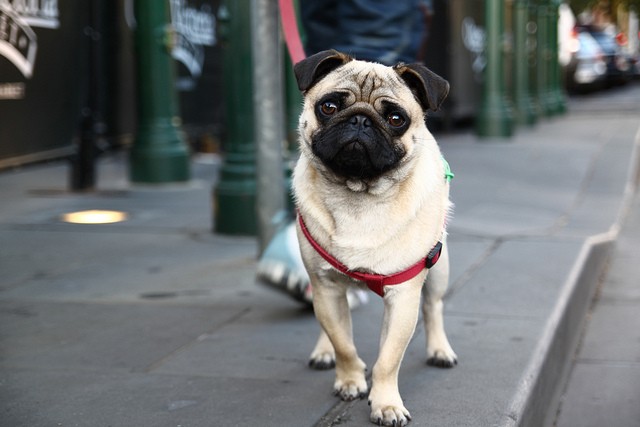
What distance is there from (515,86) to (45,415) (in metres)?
14.9

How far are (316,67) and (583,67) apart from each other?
28.7 meters

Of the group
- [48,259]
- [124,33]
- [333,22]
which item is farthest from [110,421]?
[124,33]

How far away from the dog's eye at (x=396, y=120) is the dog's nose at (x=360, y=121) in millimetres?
79

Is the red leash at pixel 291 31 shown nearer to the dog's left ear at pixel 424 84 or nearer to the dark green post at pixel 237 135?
the dog's left ear at pixel 424 84

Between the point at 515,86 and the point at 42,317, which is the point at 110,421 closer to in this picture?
the point at 42,317

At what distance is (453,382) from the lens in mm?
3586

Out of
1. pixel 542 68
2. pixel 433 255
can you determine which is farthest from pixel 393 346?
pixel 542 68

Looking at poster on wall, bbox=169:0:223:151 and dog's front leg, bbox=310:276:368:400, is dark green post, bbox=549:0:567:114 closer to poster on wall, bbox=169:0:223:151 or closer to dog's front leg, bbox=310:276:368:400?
poster on wall, bbox=169:0:223:151

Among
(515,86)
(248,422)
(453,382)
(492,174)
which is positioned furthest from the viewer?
(515,86)

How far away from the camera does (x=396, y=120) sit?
304cm

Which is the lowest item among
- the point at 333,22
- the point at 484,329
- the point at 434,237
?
the point at 484,329

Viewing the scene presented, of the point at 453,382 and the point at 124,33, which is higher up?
the point at 124,33

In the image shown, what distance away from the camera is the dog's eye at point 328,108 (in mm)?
3047

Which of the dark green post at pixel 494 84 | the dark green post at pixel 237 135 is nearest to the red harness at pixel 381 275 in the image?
the dark green post at pixel 237 135
